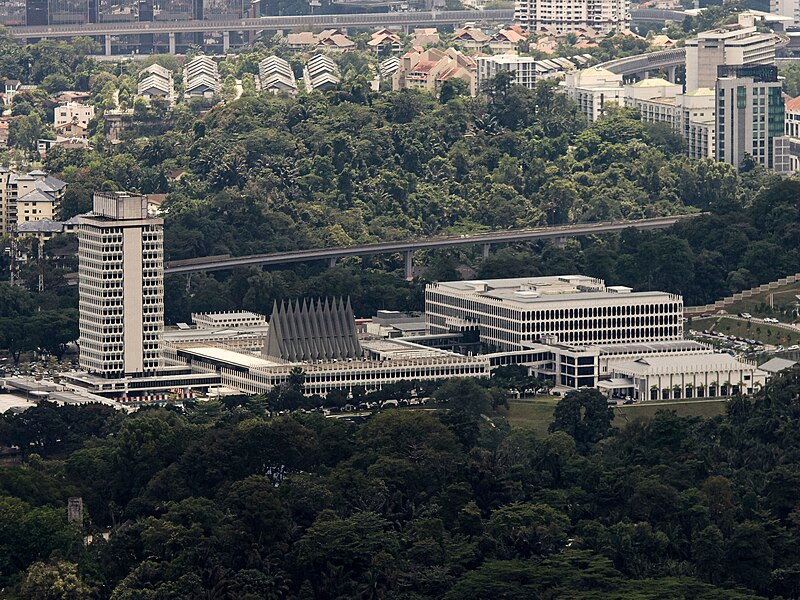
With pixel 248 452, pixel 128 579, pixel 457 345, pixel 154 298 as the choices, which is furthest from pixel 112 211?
pixel 128 579

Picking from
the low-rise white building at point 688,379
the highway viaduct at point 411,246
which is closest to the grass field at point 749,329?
the low-rise white building at point 688,379

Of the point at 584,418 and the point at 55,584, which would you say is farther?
the point at 584,418

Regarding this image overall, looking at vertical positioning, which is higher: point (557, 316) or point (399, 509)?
point (557, 316)

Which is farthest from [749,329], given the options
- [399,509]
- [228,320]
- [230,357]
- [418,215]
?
[399,509]

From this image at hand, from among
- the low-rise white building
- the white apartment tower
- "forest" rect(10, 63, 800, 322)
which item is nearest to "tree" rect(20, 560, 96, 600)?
the white apartment tower

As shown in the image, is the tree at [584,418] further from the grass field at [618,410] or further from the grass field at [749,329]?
the grass field at [749,329]

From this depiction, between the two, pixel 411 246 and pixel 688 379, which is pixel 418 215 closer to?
pixel 411 246

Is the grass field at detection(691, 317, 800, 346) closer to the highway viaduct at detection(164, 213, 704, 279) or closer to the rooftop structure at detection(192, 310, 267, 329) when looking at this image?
the rooftop structure at detection(192, 310, 267, 329)
